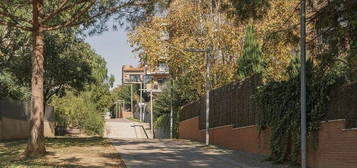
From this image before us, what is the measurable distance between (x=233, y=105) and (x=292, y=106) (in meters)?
→ 7.71

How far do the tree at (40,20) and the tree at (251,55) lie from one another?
316 inches

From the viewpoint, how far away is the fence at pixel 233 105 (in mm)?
19839

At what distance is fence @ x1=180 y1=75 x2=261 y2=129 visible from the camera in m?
19.8

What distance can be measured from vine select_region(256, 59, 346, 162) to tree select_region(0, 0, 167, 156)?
216 inches

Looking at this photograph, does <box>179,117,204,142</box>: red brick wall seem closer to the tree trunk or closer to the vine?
the vine

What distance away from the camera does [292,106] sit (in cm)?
1504

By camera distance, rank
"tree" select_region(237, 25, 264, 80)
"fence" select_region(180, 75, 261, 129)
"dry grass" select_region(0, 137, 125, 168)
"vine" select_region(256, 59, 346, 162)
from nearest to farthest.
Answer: "vine" select_region(256, 59, 346, 162) → "dry grass" select_region(0, 137, 125, 168) → "fence" select_region(180, 75, 261, 129) → "tree" select_region(237, 25, 264, 80)

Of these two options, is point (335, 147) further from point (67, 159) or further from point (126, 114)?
point (126, 114)

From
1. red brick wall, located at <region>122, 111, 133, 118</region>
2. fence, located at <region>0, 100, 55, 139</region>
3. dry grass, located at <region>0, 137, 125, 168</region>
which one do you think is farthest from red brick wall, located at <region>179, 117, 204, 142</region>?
red brick wall, located at <region>122, 111, 133, 118</region>

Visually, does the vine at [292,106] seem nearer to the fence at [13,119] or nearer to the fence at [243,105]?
the fence at [243,105]

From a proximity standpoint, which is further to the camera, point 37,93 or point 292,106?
point 37,93

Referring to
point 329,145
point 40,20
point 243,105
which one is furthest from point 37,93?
point 329,145

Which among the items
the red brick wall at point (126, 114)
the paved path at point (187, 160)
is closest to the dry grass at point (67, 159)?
the paved path at point (187, 160)

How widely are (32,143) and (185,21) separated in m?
15.8
